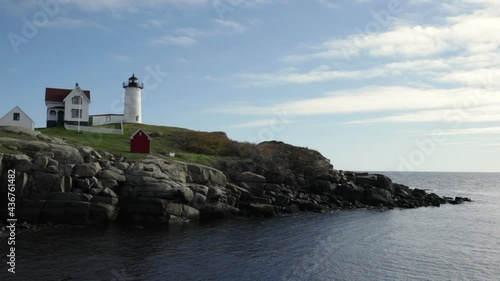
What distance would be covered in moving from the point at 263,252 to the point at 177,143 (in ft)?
146

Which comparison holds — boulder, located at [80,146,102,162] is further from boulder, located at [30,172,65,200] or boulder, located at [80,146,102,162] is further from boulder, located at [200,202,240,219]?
boulder, located at [200,202,240,219]

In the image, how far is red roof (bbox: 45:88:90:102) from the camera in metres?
76.4

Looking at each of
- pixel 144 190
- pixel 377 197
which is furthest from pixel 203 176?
pixel 377 197

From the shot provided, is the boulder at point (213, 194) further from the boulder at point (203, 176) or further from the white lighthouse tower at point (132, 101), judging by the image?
the white lighthouse tower at point (132, 101)

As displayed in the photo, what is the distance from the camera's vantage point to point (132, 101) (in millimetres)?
92250

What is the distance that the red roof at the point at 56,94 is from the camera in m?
76.4

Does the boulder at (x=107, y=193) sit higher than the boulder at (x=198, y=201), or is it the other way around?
the boulder at (x=107, y=193)

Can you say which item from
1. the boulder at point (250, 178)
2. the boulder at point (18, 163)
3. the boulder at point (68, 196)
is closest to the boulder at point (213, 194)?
the boulder at point (250, 178)

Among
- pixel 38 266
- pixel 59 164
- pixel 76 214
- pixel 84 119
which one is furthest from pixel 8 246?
pixel 84 119

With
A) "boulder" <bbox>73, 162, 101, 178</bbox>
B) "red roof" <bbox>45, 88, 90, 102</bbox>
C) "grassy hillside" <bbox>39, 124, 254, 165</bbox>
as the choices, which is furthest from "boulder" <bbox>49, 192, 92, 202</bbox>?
"red roof" <bbox>45, 88, 90, 102</bbox>

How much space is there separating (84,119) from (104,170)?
35.6 meters

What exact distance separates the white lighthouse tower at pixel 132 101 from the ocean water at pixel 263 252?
2070 inches

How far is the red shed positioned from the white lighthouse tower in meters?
32.7

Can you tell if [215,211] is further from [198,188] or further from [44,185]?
[44,185]
